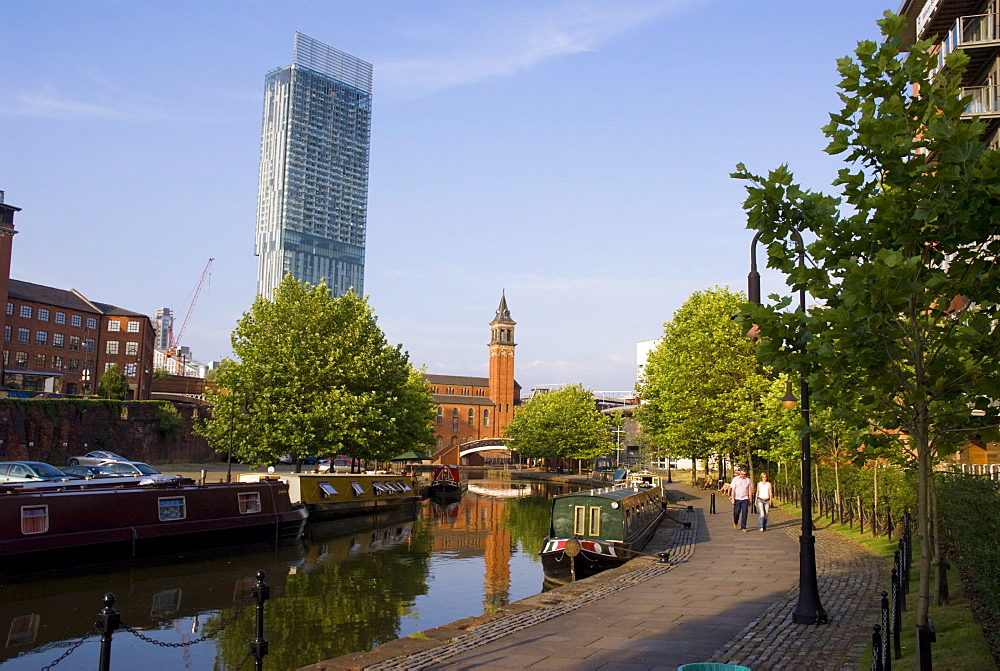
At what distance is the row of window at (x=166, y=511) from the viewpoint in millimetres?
20469

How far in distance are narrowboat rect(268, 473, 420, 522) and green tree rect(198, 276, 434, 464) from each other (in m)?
1.86

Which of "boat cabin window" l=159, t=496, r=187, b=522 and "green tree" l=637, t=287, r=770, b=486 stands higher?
"green tree" l=637, t=287, r=770, b=486

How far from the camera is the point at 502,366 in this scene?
5207 inches

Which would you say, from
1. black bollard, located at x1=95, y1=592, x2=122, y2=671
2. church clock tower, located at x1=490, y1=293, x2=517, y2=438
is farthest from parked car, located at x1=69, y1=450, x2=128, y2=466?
church clock tower, located at x1=490, y1=293, x2=517, y2=438

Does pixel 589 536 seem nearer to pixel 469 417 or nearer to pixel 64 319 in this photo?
pixel 64 319

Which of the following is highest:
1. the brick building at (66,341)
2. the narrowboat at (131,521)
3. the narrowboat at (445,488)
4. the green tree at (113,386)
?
the brick building at (66,341)

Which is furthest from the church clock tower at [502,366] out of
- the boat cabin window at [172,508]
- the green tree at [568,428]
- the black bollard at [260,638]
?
the black bollard at [260,638]

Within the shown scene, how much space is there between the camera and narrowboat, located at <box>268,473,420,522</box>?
3347 cm

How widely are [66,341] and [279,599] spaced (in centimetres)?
7363

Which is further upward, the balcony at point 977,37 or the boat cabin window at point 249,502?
the balcony at point 977,37

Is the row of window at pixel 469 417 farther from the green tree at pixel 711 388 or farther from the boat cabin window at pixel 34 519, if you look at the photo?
the boat cabin window at pixel 34 519

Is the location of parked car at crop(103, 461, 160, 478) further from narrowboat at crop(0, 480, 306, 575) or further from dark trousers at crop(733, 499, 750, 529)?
dark trousers at crop(733, 499, 750, 529)

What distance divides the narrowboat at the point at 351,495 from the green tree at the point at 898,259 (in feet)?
88.6

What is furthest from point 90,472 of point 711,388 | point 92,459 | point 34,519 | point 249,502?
point 711,388
